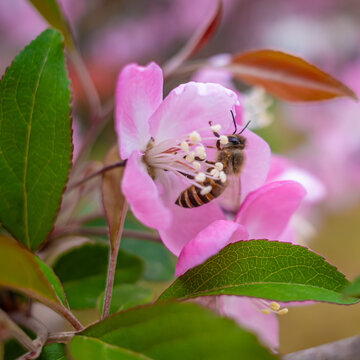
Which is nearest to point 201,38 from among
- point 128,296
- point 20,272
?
point 128,296

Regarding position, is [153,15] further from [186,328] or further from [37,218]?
[186,328]

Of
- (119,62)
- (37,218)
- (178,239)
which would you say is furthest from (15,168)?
(119,62)

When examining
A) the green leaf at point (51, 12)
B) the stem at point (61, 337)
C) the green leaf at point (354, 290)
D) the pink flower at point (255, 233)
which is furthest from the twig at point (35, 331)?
the green leaf at point (51, 12)

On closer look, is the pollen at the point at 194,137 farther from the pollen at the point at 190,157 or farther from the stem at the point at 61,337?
the stem at the point at 61,337

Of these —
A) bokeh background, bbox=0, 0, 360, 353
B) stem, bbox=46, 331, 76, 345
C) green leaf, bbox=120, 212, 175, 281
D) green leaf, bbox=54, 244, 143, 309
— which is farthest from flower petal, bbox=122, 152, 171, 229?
bokeh background, bbox=0, 0, 360, 353

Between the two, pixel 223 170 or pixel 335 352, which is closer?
pixel 335 352

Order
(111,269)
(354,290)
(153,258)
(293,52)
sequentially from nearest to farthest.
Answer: (354,290) → (111,269) → (153,258) → (293,52)

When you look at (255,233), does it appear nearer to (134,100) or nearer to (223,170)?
(223,170)
